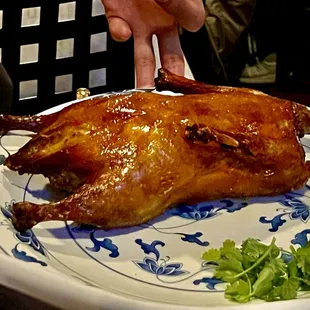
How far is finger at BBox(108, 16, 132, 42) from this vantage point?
1.40m

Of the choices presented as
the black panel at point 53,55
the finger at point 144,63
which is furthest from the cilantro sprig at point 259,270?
the black panel at point 53,55

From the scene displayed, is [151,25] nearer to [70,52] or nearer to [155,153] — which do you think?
[70,52]

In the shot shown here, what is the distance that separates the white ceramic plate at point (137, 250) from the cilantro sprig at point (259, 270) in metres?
0.02

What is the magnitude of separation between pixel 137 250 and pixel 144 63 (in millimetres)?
594

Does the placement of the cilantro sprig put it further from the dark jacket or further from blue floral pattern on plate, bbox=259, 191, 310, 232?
the dark jacket

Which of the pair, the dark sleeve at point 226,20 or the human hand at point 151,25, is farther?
the dark sleeve at point 226,20

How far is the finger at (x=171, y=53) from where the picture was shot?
1459 mm

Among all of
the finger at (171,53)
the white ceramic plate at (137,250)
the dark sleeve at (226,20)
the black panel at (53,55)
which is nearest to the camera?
the white ceramic plate at (137,250)

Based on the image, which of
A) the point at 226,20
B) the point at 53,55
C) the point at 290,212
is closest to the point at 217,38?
the point at 226,20

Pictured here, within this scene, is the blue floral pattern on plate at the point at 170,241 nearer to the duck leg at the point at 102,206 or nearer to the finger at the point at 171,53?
the duck leg at the point at 102,206

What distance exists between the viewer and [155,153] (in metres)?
0.94

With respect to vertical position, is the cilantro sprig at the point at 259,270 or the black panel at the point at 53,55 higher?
the cilantro sprig at the point at 259,270

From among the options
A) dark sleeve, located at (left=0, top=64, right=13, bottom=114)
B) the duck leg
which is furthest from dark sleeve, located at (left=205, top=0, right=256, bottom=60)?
the duck leg

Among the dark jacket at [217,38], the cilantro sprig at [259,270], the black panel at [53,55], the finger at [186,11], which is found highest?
the finger at [186,11]
